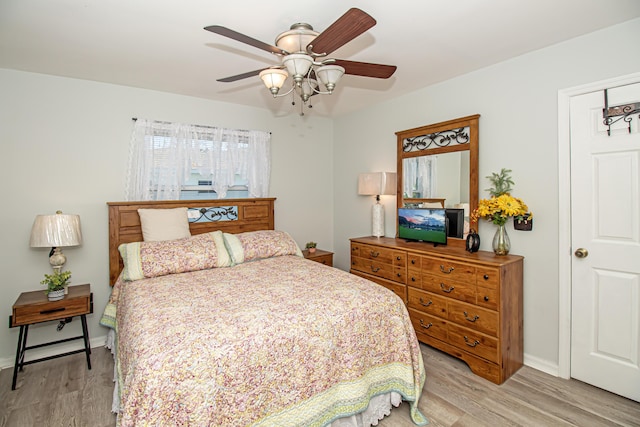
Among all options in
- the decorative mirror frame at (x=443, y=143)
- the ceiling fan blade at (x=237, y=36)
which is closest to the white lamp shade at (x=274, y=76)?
the ceiling fan blade at (x=237, y=36)

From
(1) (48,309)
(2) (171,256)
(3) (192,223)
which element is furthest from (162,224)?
(1) (48,309)

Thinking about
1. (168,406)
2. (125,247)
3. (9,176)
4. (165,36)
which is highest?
(165,36)

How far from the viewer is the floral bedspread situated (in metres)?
1.40

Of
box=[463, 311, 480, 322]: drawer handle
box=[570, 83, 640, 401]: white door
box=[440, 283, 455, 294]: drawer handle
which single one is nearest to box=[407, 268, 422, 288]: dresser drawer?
box=[440, 283, 455, 294]: drawer handle

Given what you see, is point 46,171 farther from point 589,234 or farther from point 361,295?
point 589,234

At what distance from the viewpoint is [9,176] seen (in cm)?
279

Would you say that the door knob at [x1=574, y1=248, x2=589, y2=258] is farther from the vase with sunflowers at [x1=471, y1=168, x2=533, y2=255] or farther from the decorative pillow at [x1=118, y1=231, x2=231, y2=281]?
the decorative pillow at [x1=118, y1=231, x2=231, y2=281]

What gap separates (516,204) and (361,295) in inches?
58.7

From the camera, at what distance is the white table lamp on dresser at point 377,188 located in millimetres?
3652

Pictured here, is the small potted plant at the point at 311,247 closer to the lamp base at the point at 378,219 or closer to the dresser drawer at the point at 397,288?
the lamp base at the point at 378,219

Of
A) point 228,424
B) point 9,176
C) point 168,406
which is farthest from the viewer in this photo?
point 9,176

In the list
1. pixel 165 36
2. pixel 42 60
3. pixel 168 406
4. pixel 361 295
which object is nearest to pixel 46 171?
pixel 42 60

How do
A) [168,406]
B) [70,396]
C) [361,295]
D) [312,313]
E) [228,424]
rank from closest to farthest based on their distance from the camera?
1. [168,406]
2. [228,424]
3. [312,313]
4. [361,295]
5. [70,396]

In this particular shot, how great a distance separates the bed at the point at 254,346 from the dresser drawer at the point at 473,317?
0.68 m
